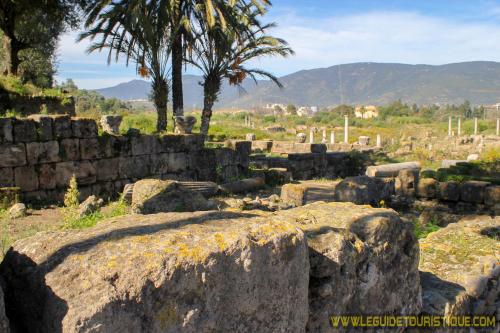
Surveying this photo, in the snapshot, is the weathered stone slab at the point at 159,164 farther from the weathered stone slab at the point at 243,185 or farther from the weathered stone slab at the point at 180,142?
the weathered stone slab at the point at 243,185

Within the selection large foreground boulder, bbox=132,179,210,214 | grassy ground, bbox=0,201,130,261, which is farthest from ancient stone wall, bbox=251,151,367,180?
large foreground boulder, bbox=132,179,210,214

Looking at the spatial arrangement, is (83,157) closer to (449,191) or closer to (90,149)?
(90,149)

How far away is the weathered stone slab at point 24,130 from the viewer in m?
9.68

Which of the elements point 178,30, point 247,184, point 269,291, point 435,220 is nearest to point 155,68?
point 178,30

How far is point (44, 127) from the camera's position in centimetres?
1005

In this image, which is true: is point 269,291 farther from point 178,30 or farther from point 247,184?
point 178,30

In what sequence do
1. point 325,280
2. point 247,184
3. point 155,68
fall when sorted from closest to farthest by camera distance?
point 325,280 → point 247,184 → point 155,68

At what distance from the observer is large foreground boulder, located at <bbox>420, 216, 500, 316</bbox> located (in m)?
3.47

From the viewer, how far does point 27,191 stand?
32.7ft

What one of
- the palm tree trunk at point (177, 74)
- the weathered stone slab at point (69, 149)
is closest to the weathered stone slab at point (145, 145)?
the weathered stone slab at point (69, 149)

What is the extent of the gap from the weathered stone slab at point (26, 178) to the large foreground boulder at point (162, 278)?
848cm

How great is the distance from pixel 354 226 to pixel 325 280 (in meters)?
0.53

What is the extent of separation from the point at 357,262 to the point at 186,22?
15463mm

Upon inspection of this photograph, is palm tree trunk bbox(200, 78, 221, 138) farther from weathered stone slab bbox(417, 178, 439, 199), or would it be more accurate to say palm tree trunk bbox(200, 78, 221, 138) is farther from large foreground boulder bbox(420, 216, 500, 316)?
large foreground boulder bbox(420, 216, 500, 316)
